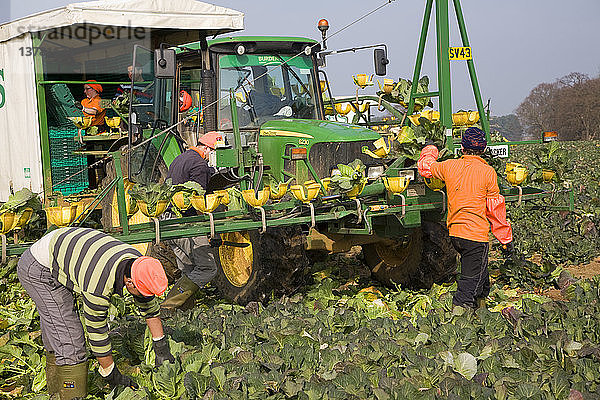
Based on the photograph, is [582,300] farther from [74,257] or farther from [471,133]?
[74,257]

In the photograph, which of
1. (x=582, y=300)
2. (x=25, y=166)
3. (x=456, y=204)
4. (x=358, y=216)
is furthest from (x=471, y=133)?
(x=25, y=166)

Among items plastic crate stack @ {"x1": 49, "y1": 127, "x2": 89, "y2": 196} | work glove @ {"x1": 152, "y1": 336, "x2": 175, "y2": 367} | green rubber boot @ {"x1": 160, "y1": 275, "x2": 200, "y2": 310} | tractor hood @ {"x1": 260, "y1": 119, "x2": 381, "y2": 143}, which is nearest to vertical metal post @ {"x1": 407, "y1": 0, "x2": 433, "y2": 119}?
tractor hood @ {"x1": 260, "y1": 119, "x2": 381, "y2": 143}

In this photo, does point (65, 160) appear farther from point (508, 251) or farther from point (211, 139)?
point (508, 251)

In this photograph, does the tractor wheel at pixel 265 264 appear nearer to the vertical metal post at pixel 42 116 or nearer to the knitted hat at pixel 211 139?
the knitted hat at pixel 211 139

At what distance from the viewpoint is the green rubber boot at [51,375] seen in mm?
4066

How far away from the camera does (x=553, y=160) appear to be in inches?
236

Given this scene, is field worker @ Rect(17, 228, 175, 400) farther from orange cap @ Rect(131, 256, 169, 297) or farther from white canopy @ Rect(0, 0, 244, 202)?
white canopy @ Rect(0, 0, 244, 202)

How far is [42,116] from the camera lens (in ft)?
25.5

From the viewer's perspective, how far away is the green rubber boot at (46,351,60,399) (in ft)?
13.3

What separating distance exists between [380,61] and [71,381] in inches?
172

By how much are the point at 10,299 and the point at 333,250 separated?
3383mm

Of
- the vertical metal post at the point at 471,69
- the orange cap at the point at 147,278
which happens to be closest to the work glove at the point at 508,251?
the vertical metal post at the point at 471,69

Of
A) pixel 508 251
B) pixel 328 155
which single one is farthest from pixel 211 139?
pixel 508 251

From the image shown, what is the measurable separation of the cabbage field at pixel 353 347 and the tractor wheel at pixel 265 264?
0.45ft
